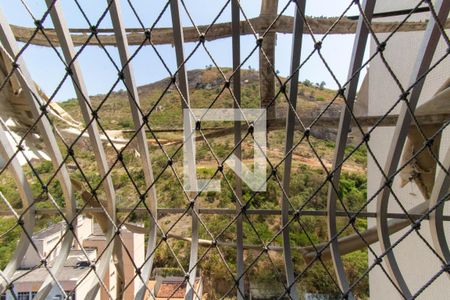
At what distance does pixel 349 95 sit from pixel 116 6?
0.97 m

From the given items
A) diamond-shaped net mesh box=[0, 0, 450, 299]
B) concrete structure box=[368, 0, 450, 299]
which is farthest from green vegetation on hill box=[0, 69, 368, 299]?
concrete structure box=[368, 0, 450, 299]

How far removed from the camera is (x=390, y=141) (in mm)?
2918

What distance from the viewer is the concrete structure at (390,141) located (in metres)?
2.22

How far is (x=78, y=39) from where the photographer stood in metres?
1.67

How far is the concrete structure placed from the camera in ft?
7.28

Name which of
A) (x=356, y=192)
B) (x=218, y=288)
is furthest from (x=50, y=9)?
(x=356, y=192)

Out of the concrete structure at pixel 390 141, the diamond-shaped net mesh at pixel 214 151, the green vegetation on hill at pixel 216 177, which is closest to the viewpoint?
the diamond-shaped net mesh at pixel 214 151

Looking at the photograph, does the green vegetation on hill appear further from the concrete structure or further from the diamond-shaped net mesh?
the concrete structure

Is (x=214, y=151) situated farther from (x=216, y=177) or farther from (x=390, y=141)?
(x=390, y=141)

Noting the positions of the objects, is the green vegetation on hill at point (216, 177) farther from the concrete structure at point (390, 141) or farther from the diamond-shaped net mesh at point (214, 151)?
the concrete structure at point (390, 141)

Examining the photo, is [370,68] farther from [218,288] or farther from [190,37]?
[218,288]

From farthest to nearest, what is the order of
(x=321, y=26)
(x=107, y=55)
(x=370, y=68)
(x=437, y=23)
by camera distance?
(x=370, y=68)
(x=321, y=26)
(x=107, y=55)
(x=437, y=23)

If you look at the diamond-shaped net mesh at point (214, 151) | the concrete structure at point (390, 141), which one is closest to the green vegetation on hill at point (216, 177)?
the diamond-shaped net mesh at point (214, 151)

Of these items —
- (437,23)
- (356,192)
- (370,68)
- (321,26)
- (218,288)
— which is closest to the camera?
(437,23)
